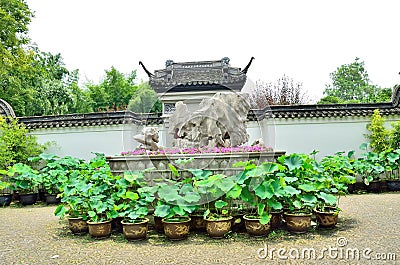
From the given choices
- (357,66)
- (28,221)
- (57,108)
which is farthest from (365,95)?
(28,221)

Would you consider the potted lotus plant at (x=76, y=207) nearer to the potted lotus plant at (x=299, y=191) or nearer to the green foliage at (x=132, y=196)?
the green foliage at (x=132, y=196)

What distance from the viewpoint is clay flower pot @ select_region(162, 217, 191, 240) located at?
379 centimetres

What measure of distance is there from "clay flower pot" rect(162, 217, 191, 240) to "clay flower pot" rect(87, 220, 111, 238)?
2.42 feet

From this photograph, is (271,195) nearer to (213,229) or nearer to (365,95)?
(213,229)

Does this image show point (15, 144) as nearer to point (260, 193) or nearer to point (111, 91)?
point (260, 193)

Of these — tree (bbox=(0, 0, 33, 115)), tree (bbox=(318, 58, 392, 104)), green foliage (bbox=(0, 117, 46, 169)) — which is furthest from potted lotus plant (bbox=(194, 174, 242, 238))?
tree (bbox=(318, 58, 392, 104))

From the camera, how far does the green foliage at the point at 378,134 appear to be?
A: 26.9 ft

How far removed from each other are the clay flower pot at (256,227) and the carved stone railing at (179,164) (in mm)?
932

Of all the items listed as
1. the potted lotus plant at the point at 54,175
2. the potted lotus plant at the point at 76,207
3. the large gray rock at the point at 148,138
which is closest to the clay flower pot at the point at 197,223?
the potted lotus plant at the point at 76,207

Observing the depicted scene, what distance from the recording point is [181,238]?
3.84m

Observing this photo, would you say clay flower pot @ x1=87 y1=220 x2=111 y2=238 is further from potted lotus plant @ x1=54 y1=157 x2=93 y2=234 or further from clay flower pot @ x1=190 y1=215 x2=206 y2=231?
clay flower pot @ x1=190 y1=215 x2=206 y2=231

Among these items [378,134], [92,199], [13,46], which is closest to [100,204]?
[92,199]

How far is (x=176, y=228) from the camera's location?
379 cm

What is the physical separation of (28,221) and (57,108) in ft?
44.2
